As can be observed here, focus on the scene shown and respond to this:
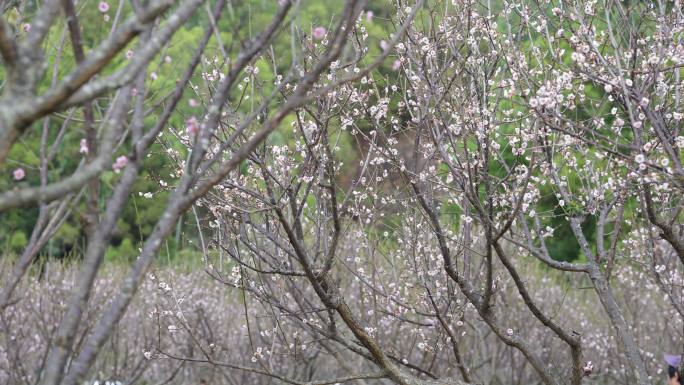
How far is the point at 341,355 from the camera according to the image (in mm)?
6629

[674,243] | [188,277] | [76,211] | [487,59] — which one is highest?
[188,277]

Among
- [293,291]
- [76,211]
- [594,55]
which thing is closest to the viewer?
[76,211]

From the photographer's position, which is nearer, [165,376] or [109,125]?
[109,125]

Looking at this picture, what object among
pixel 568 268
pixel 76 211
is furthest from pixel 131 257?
pixel 76 211

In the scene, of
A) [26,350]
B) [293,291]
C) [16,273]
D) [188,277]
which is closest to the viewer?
[16,273]

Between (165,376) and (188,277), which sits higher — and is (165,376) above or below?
below

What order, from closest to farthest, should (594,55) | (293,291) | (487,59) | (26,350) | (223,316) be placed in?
(594,55) < (487,59) < (293,291) < (26,350) < (223,316)

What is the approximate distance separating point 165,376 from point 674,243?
9589mm

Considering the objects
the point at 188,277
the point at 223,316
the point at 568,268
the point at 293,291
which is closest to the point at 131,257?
the point at 188,277

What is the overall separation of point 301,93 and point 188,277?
12727 millimetres

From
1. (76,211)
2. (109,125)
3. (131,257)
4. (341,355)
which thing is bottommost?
(76,211)

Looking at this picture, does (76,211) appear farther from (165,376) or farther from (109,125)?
(165,376)

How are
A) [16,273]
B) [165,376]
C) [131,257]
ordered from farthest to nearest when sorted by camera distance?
[131,257] < [165,376] < [16,273]

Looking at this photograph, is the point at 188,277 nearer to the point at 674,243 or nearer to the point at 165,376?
the point at 165,376
